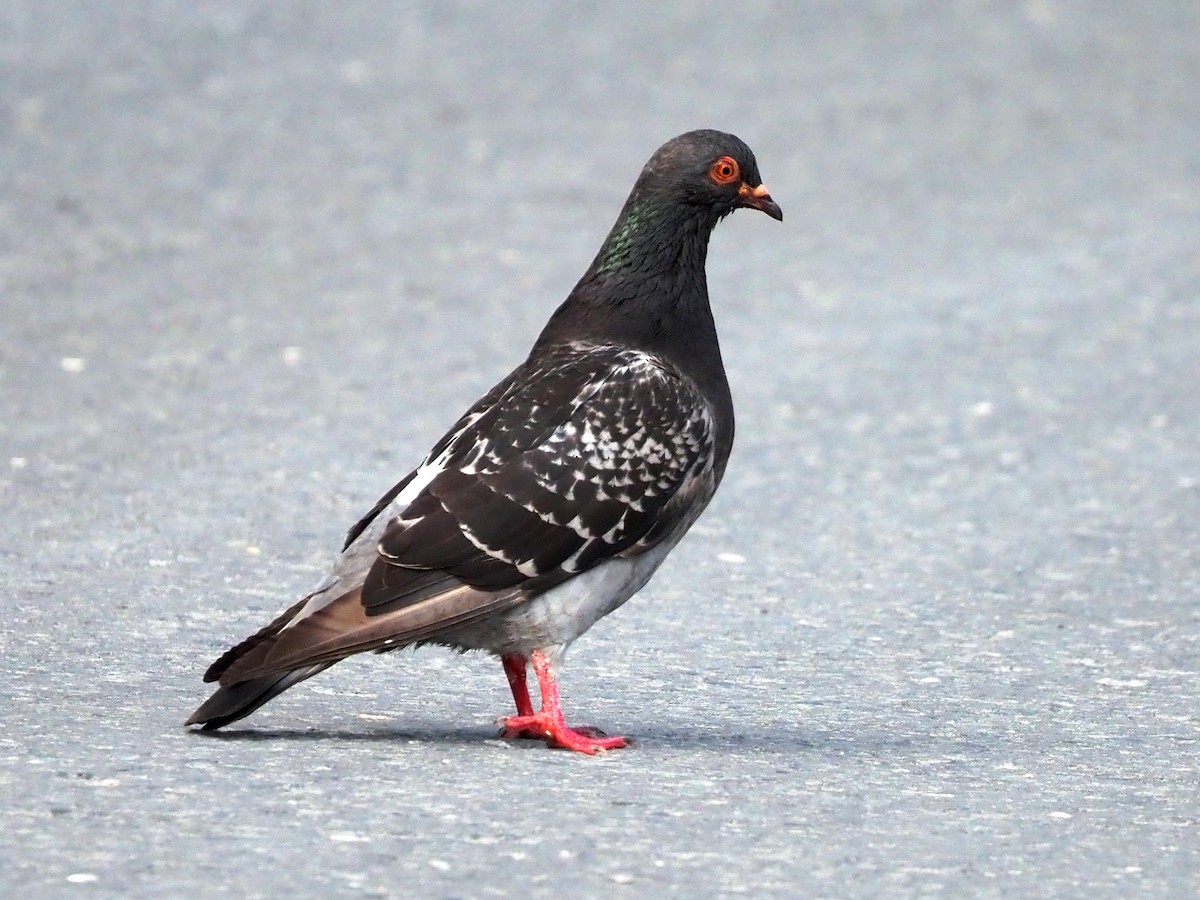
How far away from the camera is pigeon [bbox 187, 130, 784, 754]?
5758 millimetres

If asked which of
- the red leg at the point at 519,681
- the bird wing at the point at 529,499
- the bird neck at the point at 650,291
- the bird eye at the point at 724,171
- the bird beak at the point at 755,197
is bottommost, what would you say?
the red leg at the point at 519,681

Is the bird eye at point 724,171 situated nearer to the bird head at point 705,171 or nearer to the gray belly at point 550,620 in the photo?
the bird head at point 705,171

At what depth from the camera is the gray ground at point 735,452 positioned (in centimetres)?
516

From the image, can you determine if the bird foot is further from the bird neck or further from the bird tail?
the bird neck

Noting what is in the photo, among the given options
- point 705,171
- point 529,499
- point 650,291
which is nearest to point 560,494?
point 529,499

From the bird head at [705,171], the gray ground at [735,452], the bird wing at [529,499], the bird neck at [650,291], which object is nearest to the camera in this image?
the gray ground at [735,452]

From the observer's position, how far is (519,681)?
20.6 feet

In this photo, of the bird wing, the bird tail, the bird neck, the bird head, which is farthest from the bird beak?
the bird tail

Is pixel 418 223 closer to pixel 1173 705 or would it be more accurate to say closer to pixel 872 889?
pixel 1173 705

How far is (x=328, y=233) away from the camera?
14195mm

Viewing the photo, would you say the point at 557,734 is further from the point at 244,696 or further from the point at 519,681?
the point at 244,696

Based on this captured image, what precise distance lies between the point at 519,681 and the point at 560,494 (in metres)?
0.59

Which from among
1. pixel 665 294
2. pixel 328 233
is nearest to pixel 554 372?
pixel 665 294

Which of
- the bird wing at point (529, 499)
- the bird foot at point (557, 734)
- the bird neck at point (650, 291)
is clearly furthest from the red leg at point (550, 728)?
the bird neck at point (650, 291)
